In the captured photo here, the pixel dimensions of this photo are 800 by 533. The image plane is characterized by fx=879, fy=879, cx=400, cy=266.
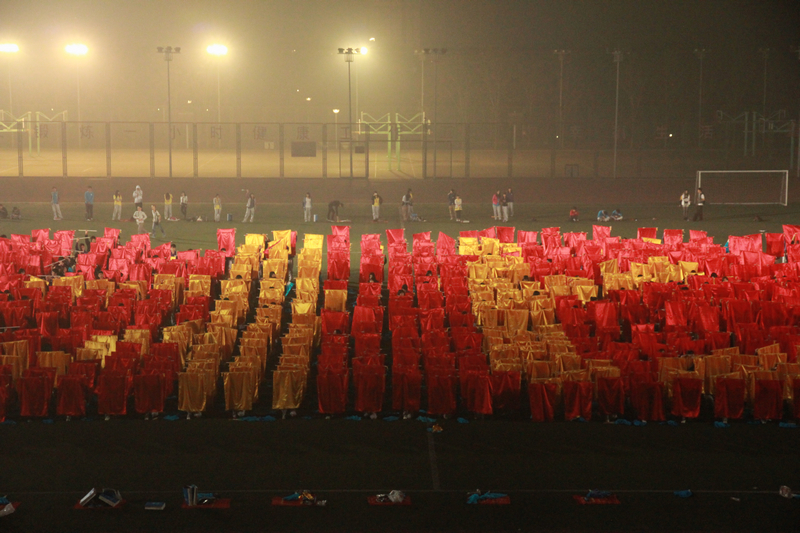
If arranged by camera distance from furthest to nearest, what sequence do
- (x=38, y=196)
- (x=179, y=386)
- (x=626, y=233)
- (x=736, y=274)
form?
(x=38, y=196) < (x=626, y=233) < (x=736, y=274) < (x=179, y=386)

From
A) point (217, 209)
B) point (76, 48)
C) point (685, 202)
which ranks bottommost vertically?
point (217, 209)

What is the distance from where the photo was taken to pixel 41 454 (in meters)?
13.4

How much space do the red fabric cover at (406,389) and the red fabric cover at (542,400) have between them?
1.90 metres

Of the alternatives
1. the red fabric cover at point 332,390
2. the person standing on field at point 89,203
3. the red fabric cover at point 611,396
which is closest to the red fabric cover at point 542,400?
the red fabric cover at point 611,396

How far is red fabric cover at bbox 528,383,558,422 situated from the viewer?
1469 cm

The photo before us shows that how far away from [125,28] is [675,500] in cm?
6069

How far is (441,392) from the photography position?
14906 mm

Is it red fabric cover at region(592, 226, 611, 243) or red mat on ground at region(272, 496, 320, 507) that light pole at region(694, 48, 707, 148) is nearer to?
red fabric cover at region(592, 226, 611, 243)

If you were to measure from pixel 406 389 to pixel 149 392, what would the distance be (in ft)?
14.3

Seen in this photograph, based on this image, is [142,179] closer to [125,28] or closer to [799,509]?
[125,28]

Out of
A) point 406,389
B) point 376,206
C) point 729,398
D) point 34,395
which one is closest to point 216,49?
point 376,206

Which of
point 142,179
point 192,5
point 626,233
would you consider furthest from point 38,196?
point 626,233

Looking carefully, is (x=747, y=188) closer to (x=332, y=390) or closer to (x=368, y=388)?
(x=368, y=388)

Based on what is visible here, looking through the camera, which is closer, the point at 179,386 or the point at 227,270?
the point at 179,386
